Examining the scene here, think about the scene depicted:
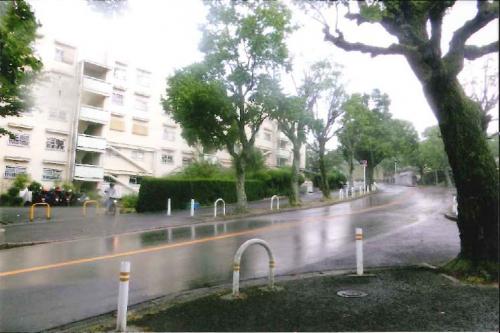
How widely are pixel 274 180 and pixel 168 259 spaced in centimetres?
2683

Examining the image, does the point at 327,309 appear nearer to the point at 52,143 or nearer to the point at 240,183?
the point at 52,143

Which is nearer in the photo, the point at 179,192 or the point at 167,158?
the point at 179,192

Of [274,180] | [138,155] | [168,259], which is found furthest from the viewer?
[274,180]

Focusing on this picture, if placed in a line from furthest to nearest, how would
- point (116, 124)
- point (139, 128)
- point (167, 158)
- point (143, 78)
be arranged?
point (167, 158), point (139, 128), point (143, 78), point (116, 124)

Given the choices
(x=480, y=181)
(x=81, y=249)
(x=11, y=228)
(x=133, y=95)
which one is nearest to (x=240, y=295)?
(x=480, y=181)

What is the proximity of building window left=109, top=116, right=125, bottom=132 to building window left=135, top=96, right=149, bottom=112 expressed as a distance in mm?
2152

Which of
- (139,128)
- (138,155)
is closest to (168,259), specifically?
(138,155)

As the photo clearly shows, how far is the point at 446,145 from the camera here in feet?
21.7

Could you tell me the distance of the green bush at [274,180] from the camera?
3447cm

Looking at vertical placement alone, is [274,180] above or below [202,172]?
below

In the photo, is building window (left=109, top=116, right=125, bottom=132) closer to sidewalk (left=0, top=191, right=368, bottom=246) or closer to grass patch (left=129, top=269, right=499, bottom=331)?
sidewalk (left=0, top=191, right=368, bottom=246)

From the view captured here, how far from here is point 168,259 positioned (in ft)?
30.2

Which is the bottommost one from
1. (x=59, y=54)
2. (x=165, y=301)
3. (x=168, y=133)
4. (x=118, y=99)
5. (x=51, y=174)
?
(x=165, y=301)

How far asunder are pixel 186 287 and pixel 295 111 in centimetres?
1612
